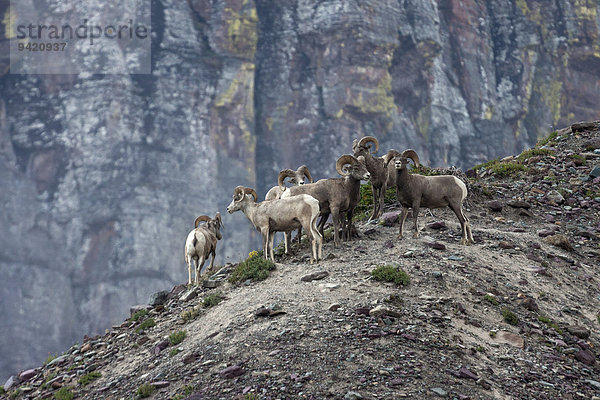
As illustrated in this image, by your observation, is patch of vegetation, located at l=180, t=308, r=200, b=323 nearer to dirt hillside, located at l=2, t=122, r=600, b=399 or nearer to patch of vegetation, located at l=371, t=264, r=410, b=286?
dirt hillside, located at l=2, t=122, r=600, b=399

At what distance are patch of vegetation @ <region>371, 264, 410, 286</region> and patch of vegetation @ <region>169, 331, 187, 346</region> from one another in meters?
4.09

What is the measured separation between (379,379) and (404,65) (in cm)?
8719

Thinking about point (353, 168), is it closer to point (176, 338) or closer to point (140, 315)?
point (176, 338)

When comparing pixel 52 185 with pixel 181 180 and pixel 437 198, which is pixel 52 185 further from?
pixel 437 198

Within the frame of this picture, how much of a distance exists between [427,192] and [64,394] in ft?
31.3

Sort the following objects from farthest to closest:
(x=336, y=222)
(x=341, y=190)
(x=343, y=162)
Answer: (x=343, y=162)
(x=341, y=190)
(x=336, y=222)

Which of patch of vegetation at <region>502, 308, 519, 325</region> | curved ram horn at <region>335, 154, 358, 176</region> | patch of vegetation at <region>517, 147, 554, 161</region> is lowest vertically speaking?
patch of vegetation at <region>502, 308, 519, 325</region>

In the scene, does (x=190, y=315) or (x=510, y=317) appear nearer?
(x=510, y=317)

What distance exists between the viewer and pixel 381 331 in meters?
10.3

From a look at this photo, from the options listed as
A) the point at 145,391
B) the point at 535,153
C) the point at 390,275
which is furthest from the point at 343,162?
the point at 535,153

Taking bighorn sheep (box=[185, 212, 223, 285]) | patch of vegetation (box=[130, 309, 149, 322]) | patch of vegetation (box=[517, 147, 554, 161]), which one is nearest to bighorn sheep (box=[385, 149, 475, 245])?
bighorn sheep (box=[185, 212, 223, 285])

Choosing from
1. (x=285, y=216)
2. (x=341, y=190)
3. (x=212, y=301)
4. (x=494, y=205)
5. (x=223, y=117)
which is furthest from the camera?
(x=223, y=117)

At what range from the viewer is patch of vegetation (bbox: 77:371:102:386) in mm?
11992

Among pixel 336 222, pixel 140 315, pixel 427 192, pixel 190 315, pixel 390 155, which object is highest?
pixel 390 155
